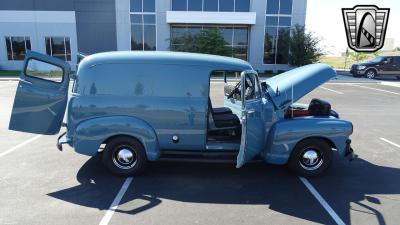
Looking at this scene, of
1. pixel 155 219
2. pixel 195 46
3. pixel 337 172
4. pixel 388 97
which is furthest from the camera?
pixel 195 46

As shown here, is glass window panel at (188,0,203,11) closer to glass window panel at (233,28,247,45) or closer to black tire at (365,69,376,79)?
glass window panel at (233,28,247,45)

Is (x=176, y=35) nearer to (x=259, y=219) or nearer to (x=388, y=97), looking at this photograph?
(x=388, y=97)

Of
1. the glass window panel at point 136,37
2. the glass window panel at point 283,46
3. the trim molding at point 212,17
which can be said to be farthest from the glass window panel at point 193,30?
the glass window panel at point 283,46

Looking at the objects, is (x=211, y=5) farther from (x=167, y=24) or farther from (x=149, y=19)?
(x=149, y=19)

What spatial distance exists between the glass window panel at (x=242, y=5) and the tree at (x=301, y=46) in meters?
4.37

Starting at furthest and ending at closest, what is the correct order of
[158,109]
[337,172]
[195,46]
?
[195,46] → [337,172] → [158,109]

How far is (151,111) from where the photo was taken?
208 inches

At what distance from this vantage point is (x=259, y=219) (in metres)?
4.18

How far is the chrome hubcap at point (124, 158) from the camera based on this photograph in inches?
213

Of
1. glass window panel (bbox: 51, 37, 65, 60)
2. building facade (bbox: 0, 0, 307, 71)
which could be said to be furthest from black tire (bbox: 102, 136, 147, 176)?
glass window panel (bbox: 51, 37, 65, 60)

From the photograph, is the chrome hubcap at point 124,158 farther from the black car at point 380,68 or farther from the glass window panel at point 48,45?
the glass window panel at point 48,45

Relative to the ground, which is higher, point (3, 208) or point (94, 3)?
point (94, 3)

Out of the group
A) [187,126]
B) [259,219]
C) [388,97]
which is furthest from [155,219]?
[388,97]

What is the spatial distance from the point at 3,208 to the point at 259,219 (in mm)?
3540
